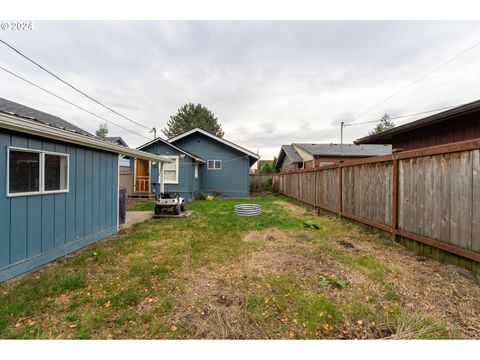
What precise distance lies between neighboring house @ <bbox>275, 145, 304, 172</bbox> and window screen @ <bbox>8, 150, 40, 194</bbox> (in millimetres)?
20061

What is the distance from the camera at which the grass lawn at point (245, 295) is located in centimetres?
199

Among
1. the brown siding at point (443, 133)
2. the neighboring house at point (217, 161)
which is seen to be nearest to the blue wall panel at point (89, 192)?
the brown siding at point (443, 133)

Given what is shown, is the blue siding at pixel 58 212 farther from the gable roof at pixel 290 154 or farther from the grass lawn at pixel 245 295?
the gable roof at pixel 290 154

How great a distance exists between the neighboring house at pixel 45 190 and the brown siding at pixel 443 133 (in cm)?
795

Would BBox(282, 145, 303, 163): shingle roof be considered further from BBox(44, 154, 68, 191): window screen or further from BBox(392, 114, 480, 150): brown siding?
BBox(44, 154, 68, 191): window screen

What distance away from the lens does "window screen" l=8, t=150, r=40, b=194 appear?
125 inches

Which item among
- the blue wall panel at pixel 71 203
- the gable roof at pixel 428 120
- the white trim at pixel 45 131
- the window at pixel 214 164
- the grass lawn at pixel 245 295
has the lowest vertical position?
the grass lawn at pixel 245 295

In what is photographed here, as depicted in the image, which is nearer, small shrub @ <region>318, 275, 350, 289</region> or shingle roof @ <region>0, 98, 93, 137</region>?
small shrub @ <region>318, 275, 350, 289</region>

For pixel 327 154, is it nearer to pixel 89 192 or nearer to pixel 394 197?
pixel 394 197

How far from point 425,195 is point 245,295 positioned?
3287mm

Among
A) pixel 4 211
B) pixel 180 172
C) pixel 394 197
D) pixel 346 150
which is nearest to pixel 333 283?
pixel 394 197

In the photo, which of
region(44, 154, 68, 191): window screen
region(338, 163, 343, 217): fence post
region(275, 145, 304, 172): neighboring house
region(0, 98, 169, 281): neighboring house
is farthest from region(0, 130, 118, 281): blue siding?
region(275, 145, 304, 172): neighboring house

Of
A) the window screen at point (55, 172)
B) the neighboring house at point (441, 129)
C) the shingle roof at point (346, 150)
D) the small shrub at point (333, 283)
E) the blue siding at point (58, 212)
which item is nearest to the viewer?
the small shrub at point (333, 283)

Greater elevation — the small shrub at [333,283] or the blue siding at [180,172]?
the blue siding at [180,172]
